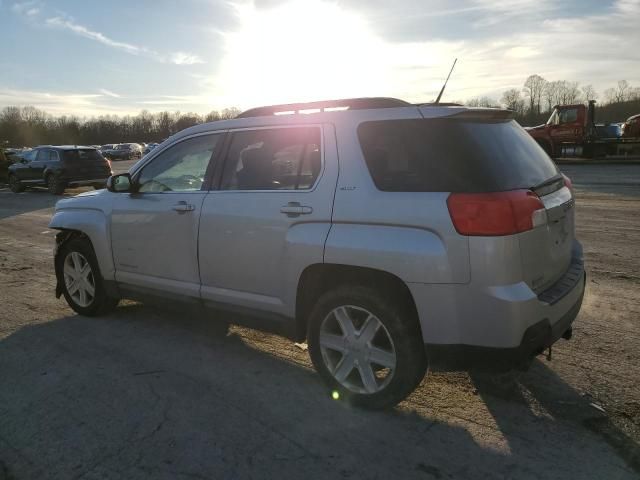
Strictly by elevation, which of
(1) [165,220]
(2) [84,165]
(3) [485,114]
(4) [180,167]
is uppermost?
(3) [485,114]

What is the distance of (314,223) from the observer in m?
3.36

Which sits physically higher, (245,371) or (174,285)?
(174,285)

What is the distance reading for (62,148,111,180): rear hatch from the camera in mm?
19125

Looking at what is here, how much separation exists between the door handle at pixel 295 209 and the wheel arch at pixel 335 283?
349 millimetres

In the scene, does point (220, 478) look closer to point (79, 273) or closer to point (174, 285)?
point (174, 285)

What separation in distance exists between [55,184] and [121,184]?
16566 mm

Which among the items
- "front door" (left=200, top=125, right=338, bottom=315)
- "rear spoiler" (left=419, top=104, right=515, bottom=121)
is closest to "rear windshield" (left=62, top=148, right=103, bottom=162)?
"front door" (left=200, top=125, right=338, bottom=315)

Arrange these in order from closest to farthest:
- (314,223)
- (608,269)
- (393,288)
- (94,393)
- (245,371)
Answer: (393,288)
(314,223)
(94,393)
(245,371)
(608,269)

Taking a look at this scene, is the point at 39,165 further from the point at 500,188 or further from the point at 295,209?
the point at 500,188

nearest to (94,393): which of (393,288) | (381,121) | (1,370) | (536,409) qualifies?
(1,370)

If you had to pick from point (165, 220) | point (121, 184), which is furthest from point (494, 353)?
point (121, 184)

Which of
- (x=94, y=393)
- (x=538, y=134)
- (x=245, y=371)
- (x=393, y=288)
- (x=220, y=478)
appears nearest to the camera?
(x=220, y=478)

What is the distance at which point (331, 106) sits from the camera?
356 centimetres

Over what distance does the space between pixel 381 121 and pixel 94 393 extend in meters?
2.63
